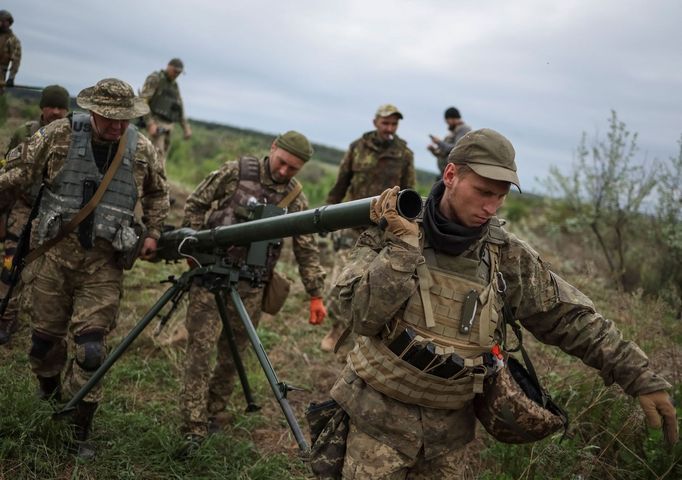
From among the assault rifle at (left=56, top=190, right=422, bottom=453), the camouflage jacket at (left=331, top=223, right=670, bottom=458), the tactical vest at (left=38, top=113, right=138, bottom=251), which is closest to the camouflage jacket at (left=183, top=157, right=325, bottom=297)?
the assault rifle at (left=56, top=190, right=422, bottom=453)

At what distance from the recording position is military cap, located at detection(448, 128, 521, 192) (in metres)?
2.53

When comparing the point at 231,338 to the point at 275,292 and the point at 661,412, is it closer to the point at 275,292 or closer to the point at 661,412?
the point at 275,292

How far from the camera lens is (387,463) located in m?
2.63

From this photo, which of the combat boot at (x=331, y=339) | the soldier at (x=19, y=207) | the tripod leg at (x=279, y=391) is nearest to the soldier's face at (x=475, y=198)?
the tripod leg at (x=279, y=391)

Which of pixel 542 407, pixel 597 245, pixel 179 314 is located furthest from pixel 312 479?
pixel 597 245

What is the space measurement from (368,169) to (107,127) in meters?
3.81

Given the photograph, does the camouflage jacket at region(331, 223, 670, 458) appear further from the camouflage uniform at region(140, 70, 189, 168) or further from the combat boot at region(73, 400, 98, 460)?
the camouflage uniform at region(140, 70, 189, 168)

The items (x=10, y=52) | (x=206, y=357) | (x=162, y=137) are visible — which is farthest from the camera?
(x=162, y=137)

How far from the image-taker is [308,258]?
16.8ft

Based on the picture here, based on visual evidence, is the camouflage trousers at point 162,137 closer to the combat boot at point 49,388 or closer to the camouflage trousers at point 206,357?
the camouflage trousers at point 206,357

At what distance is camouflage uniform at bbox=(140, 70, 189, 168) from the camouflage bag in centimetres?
921

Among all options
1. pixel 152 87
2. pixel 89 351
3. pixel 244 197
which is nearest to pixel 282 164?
pixel 244 197

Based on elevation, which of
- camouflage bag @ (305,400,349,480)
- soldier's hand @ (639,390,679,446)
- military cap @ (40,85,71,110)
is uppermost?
military cap @ (40,85,71,110)

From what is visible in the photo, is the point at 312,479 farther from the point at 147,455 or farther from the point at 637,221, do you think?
the point at 637,221
